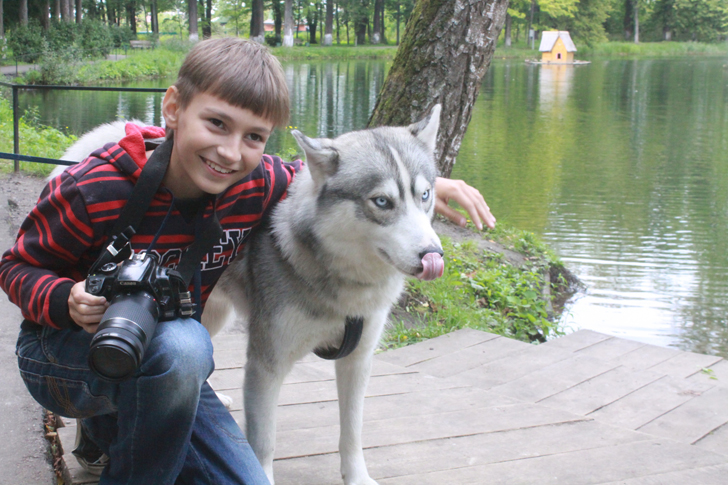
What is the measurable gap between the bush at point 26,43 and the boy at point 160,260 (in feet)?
77.9

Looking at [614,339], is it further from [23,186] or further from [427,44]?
[23,186]

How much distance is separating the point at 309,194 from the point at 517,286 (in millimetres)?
3714

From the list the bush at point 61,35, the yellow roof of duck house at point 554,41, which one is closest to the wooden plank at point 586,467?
the bush at point 61,35

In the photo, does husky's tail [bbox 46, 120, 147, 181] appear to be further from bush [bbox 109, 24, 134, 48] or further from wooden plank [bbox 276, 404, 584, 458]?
bush [bbox 109, 24, 134, 48]

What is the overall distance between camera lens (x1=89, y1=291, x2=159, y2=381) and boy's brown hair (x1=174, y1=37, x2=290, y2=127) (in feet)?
2.36

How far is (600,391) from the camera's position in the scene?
11.6ft

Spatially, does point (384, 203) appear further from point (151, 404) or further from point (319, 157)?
point (151, 404)

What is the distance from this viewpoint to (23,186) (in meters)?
6.63

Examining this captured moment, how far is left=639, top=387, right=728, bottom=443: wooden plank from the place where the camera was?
3.14m

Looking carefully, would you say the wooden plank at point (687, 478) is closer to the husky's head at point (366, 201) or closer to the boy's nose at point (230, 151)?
the husky's head at point (366, 201)

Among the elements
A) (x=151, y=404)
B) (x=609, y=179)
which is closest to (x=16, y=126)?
(x=151, y=404)

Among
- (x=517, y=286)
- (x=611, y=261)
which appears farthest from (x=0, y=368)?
(x=611, y=261)

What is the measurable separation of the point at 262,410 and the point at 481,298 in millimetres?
3403

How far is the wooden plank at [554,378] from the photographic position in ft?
11.3
